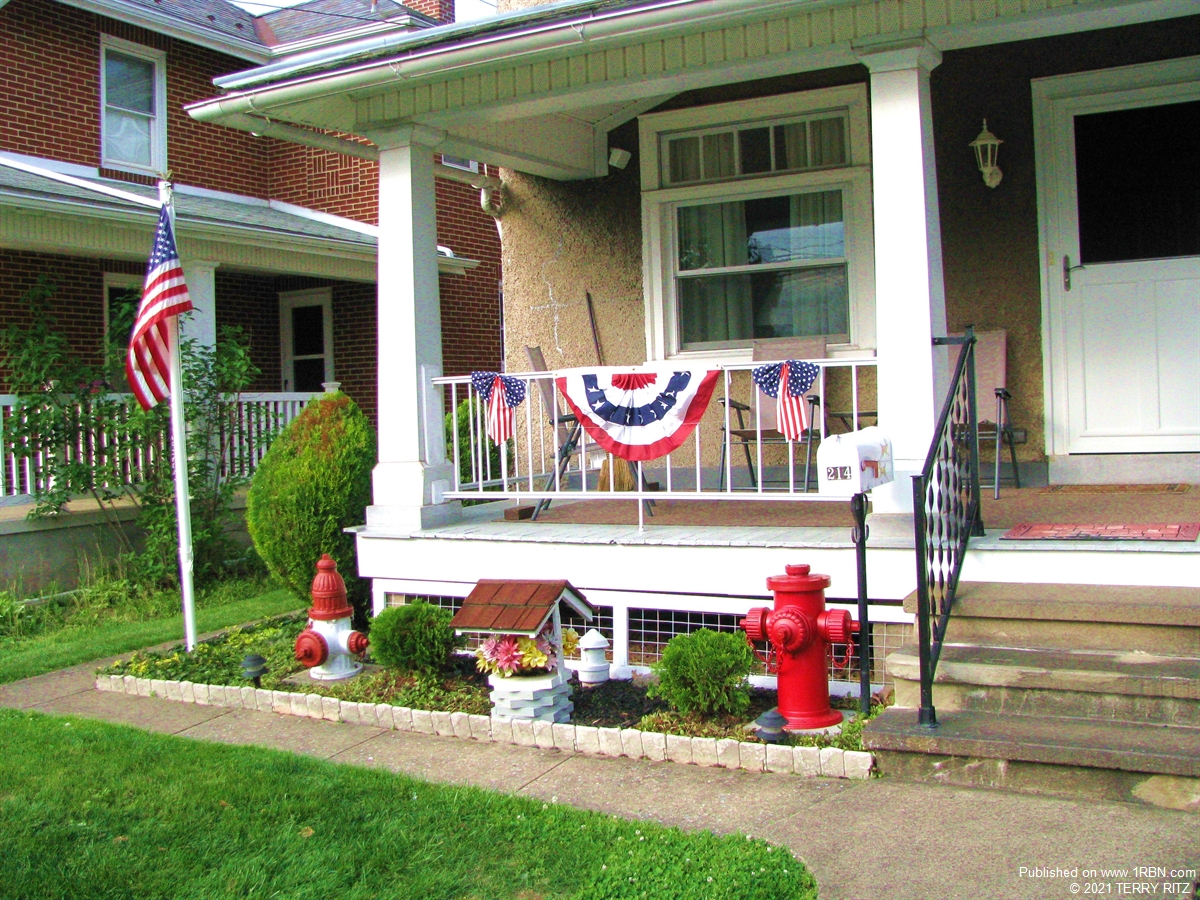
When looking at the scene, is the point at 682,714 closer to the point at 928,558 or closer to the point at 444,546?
the point at 928,558

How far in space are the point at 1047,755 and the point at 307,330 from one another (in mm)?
11782

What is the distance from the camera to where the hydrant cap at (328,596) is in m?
5.84

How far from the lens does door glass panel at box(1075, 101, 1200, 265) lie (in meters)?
6.55

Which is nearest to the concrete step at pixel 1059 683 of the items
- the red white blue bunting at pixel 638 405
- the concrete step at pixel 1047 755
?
the concrete step at pixel 1047 755

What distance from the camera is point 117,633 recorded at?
292 inches

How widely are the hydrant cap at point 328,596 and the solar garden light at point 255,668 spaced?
0.36 metres

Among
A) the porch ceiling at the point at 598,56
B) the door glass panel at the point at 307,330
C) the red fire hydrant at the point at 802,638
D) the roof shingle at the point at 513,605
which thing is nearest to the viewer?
the red fire hydrant at the point at 802,638

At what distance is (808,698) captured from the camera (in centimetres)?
460

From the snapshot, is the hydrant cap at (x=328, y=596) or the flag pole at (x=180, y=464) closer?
the hydrant cap at (x=328, y=596)

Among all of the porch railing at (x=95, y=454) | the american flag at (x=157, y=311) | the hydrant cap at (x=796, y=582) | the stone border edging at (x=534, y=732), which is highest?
the american flag at (x=157, y=311)

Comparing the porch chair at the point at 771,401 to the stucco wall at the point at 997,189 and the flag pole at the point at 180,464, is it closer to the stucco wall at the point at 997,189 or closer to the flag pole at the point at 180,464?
the stucco wall at the point at 997,189

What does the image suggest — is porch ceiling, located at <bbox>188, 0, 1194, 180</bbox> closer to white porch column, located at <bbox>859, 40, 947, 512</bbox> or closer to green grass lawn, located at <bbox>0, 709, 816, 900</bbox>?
white porch column, located at <bbox>859, 40, 947, 512</bbox>

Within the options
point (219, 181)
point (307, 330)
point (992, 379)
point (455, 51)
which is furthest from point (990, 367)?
point (219, 181)

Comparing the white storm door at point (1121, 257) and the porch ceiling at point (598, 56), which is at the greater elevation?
the porch ceiling at point (598, 56)
